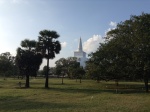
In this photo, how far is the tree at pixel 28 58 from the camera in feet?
185

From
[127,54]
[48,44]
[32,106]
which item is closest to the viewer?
[32,106]

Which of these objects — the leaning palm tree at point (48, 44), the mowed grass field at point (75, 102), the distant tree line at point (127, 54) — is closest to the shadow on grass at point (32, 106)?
the mowed grass field at point (75, 102)

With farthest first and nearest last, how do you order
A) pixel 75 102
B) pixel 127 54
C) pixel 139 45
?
pixel 127 54 < pixel 139 45 < pixel 75 102

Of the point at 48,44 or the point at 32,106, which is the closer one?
the point at 32,106

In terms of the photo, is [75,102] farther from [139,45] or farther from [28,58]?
[28,58]

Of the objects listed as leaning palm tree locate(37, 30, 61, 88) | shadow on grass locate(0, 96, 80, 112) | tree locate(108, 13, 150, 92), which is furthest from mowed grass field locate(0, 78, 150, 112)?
leaning palm tree locate(37, 30, 61, 88)

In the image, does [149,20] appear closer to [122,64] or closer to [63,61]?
[122,64]

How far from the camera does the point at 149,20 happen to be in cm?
4044

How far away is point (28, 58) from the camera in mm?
56500

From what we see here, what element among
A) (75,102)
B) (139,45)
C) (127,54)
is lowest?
(75,102)

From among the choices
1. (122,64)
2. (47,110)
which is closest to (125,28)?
(122,64)

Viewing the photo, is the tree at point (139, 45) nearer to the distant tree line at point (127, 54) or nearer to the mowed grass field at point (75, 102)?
the distant tree line at point (127, 54)

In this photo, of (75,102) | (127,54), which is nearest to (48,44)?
(127,54)

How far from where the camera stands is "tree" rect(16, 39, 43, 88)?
56.5 meters
